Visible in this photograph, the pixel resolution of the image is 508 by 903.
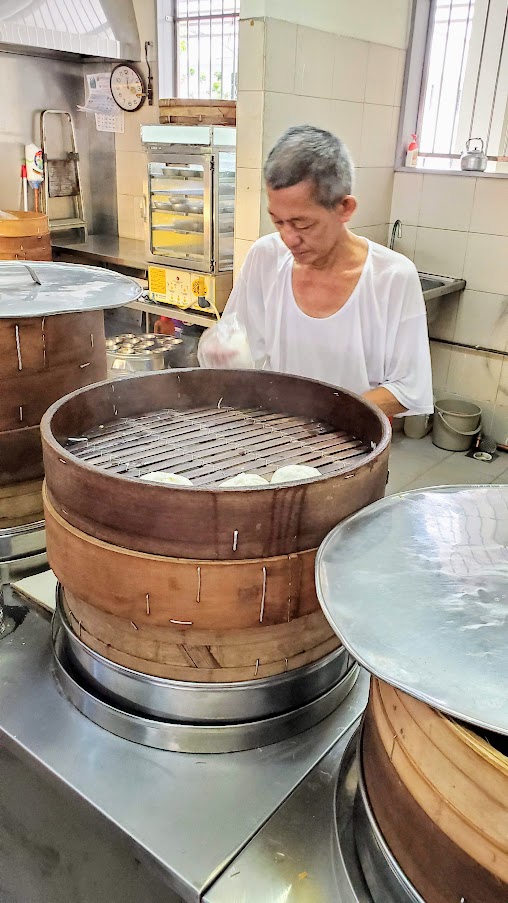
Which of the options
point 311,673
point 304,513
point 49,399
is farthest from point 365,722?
point 49,399

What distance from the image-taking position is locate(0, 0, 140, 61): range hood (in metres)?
4.75

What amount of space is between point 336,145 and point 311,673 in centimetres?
131

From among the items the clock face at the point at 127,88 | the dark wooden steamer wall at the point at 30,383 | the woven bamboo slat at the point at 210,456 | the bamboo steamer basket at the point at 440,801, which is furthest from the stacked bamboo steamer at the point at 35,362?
the clock face at the point at 127,88

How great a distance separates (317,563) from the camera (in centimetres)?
90

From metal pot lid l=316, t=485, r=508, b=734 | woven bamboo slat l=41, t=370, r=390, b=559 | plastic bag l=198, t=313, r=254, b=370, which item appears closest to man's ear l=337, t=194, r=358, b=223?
plastic bag l=198, t=313, r=254, b=370

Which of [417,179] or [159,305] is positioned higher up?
[417,179]

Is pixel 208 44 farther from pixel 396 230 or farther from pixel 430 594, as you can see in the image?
pixel 430 594

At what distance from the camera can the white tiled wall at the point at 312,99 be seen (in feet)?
11.5

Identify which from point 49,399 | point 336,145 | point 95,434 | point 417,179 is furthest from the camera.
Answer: point 417,179

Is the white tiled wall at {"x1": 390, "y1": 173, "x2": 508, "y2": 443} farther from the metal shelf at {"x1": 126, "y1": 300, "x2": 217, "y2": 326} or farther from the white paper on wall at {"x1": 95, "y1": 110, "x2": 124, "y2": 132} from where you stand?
the white paper on wall at {"x1": 95, "y1": 110, "x2": 124, "y2": 132}

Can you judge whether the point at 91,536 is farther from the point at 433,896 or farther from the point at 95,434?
the point at 433,896

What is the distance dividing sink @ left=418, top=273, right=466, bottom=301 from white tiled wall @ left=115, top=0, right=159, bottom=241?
288 cm

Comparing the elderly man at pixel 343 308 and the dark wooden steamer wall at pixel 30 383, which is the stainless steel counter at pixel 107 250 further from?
the dark wooden steamer wall at pixel 30 383

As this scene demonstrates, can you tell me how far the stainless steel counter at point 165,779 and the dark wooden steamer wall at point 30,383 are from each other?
0.67m
